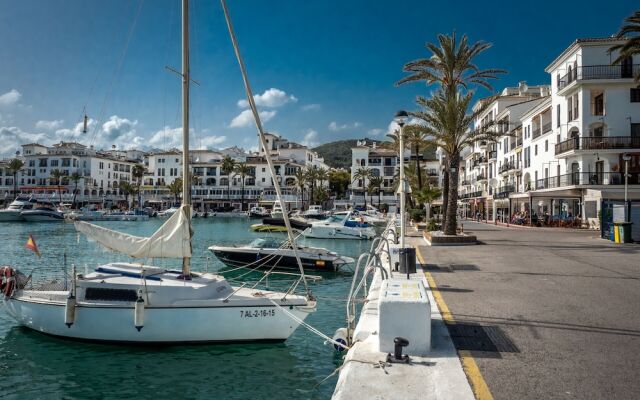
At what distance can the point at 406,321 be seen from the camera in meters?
6.80

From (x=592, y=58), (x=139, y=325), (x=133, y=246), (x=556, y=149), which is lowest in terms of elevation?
(x=139, y=325)

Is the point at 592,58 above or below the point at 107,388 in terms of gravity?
above

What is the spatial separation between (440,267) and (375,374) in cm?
1133

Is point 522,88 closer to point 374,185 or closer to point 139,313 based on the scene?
point 374,185

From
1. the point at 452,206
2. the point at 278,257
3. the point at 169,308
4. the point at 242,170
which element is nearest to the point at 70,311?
the point at 169,308

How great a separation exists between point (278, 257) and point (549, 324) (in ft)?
55.5

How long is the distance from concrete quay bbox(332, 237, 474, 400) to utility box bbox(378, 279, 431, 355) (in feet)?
0.37

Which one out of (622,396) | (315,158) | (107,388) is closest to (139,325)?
(107,388)

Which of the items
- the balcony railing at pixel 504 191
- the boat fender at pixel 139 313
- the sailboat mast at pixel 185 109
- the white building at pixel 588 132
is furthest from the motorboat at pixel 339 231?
the boat fender at pixel 139 313

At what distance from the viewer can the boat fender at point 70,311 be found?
11547 mm

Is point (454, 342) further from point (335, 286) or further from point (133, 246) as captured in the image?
point (335, 286)

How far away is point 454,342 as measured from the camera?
24.7 ft

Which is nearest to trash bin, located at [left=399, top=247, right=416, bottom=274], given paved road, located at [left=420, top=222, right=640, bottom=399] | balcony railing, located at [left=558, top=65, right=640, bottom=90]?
paved road, located at [left=420, top=222, right=640, bottom=399]

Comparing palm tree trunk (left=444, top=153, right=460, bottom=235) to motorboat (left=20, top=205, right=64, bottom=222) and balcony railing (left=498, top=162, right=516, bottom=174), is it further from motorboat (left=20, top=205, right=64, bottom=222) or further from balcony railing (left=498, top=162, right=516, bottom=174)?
motorboat (left=20, top=205, right=64, bottom=222)
